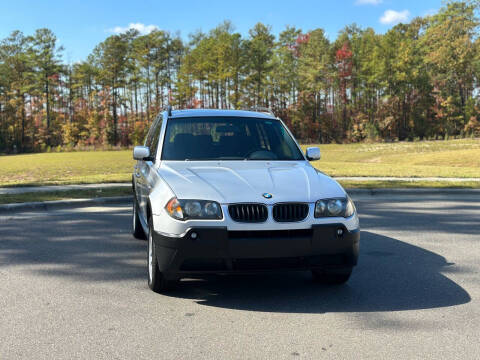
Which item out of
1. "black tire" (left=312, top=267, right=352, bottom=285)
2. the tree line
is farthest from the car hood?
the tree line

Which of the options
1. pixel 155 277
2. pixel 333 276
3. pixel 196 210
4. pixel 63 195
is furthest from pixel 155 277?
pixel 63 195

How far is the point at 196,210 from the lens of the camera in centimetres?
483

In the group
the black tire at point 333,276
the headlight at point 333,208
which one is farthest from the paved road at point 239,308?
the headlight at point 333,208

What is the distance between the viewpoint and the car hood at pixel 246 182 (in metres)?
4.89

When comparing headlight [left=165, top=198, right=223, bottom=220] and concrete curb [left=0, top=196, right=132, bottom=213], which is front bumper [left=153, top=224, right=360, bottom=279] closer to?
headlight [left=165, top=198, right=223, bottom=220]

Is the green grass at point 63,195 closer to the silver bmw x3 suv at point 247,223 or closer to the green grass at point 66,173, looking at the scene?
the green grass at point 66,173

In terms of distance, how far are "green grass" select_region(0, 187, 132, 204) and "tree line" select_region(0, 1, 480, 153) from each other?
206 feet

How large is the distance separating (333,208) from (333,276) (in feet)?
2.72

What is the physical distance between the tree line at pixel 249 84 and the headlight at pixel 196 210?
72.2m

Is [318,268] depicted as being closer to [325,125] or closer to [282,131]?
[282,131]

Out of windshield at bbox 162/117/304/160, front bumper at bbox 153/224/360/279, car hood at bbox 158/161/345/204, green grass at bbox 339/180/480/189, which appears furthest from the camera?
green grass at bbox 339/180/480/189

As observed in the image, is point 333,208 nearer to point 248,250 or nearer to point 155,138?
point 248,250

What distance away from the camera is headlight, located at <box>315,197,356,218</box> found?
Result: 493cm

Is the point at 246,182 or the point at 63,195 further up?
the point at 246,182
